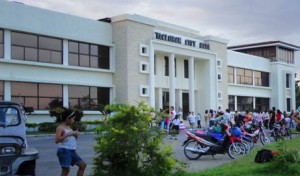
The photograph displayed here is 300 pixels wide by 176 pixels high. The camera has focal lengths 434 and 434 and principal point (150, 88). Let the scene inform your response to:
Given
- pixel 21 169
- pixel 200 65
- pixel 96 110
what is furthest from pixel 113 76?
pixel 21 169

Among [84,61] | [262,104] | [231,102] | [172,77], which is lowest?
[262,104]

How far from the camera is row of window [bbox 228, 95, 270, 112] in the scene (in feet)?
163

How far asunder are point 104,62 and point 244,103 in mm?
23491

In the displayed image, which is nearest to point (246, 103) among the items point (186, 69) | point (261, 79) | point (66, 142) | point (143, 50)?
point (261, 79)

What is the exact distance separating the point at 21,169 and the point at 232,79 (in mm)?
43396

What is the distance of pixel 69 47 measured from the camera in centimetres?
3183

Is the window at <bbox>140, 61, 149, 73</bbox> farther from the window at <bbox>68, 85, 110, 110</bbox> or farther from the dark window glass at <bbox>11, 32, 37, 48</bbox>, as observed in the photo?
the dark window glass at <bbox>11, 32, 37, 48</bbox>

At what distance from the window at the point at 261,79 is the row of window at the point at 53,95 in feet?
86.7

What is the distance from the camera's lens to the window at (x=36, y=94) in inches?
1108

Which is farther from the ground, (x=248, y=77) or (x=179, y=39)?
(x=179, y=39)

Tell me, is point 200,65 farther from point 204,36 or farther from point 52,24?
point 52,24

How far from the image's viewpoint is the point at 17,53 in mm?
28391

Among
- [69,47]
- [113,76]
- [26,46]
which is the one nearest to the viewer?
[26,46]

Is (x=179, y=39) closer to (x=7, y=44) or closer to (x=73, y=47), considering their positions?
(x=73, y=47)
